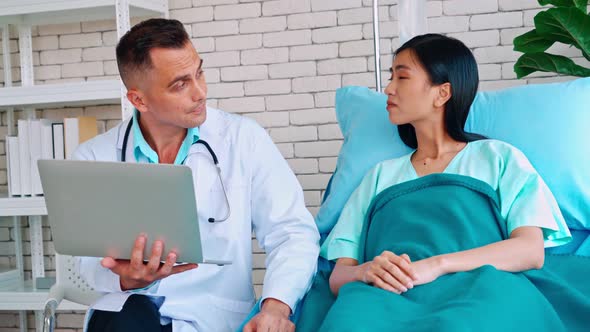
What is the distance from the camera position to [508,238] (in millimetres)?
1710


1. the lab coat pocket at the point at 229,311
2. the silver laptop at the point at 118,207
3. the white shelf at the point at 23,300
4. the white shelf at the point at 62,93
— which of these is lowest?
the white shelf at the point at 23,300

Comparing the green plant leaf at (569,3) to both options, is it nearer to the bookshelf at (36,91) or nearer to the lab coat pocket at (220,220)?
the lab coat pocket at (220,220)

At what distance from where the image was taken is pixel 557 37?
2.63 metres

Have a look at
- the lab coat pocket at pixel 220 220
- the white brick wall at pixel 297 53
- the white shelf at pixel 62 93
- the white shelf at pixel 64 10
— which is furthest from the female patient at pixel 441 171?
the white shelf at pixel 64 10

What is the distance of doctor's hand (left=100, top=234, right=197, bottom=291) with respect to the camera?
1458mm

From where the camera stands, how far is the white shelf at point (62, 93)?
2963mm

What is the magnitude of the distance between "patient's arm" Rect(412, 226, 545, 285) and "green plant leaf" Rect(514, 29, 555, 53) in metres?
1.22

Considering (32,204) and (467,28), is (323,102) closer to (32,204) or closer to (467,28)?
(467,28)

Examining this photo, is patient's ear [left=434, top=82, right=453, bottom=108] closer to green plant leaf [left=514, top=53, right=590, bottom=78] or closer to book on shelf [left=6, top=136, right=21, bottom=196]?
green plant leaf [left=514, top=53, right=590, bottom=78]

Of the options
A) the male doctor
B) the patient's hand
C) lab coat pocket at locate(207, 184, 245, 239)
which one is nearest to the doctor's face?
the male doctor

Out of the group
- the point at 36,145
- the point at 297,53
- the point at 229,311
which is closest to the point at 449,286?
the point at 229,311

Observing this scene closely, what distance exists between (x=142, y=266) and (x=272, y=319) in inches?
11.4

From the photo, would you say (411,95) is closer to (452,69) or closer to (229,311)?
(452,69)

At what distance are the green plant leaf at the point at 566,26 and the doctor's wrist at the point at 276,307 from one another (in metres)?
1.52
